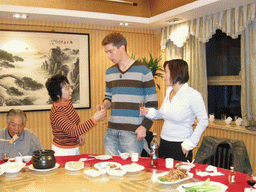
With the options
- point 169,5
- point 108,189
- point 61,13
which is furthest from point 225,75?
point 108,189

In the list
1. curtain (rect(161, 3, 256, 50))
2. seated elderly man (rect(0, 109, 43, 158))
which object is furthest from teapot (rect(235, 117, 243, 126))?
seated elderly man (rect(0, 109, 43, 158))

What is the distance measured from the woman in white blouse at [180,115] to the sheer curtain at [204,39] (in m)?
2.00

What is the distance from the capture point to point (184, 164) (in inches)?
81.6

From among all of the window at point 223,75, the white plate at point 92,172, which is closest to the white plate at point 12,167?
the white plate at point 92,172

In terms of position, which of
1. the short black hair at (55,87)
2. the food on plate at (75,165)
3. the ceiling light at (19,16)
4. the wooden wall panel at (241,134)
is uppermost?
the ceiling light at (19,16)

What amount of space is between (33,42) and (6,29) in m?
0.48

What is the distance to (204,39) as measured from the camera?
183 inches

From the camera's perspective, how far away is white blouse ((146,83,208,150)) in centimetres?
240

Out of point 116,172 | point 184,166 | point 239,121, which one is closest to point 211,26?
point 239,121

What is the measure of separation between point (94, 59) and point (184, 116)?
335 centimetres

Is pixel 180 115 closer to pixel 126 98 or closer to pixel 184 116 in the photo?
pixel 184 116

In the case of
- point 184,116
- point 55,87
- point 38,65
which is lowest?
point 184,116

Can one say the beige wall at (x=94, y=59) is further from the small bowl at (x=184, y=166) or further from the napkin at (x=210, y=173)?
the napkin at (x=210, y=173)

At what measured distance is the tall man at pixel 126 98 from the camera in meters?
2.55
